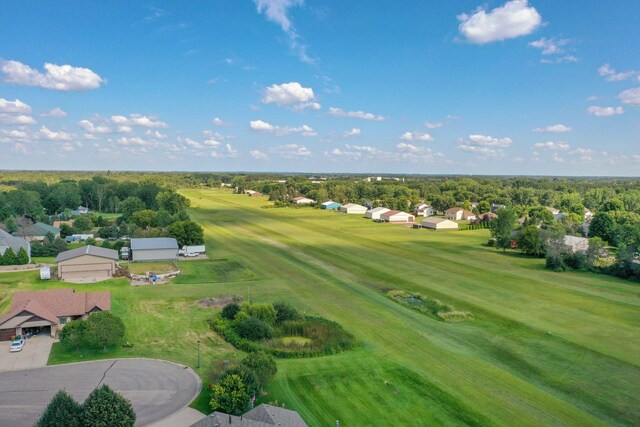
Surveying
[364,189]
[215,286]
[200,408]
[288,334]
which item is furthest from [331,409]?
[364,189]

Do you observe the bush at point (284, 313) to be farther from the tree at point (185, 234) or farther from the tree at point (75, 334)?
the tree at point (185, 234)

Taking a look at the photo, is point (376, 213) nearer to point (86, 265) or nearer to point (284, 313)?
point (86, 265)

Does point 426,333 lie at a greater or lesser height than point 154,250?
lesser

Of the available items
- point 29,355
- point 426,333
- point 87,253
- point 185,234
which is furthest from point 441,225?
point 29,355

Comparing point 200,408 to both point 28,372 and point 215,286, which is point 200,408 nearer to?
point 28,372

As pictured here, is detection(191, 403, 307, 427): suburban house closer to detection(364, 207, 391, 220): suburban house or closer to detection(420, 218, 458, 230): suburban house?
detection(420, 218, 458, 230): suburban house

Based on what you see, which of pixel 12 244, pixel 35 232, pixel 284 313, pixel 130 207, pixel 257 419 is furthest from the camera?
pixel 130 207
